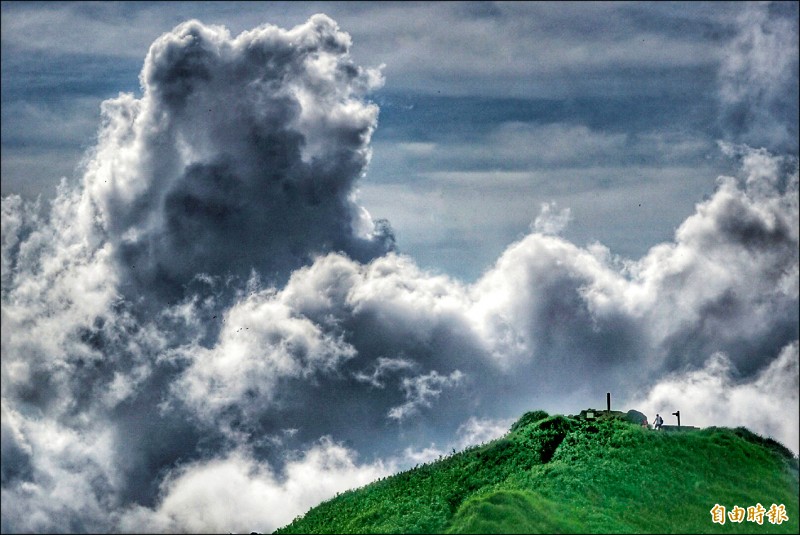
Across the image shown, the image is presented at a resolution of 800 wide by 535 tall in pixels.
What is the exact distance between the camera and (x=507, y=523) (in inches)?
2170

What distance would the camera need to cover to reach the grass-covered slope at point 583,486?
190ft

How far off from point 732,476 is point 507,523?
17415 mm

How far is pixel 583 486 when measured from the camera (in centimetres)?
6228

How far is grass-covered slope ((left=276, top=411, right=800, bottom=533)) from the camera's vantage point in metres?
58.0

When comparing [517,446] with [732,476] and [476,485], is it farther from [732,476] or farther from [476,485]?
[732,476]

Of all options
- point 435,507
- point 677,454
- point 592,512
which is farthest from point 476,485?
point 677,454
